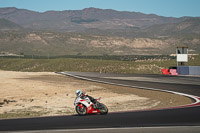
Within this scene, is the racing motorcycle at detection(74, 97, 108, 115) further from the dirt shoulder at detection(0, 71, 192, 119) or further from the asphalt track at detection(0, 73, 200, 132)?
the dirt shoulder at detection(0, 71, 192, 119)

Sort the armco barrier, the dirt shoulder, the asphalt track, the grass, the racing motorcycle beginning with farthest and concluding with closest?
1. the grass
2. the armco barrier
3. the dirt shoulder
4. the racing motorcycle
5. the asphalt track

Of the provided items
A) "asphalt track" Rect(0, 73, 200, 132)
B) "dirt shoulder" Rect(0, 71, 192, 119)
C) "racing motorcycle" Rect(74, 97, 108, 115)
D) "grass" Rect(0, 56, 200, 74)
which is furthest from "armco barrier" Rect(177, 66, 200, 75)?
"racing motorcycle" Rect(74, 97, 108, 115)

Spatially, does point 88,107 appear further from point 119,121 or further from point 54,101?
point 54,101

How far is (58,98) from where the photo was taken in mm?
27125

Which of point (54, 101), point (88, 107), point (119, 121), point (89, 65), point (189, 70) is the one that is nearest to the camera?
point (119, 121)

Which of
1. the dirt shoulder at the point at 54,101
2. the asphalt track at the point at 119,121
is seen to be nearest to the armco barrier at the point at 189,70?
the dirt shoulder at the point at 54,101

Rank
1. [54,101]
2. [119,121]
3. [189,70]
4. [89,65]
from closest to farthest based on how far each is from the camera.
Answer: [119,121] < [54,101] < [189,70] < [89,65]

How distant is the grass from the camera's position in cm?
7988

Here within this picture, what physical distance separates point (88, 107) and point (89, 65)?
7432cm

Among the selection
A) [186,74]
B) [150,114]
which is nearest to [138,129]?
[150,114]

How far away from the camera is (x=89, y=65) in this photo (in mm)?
91000

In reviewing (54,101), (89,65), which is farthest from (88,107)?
(89,65)

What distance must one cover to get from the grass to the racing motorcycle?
5840 cm

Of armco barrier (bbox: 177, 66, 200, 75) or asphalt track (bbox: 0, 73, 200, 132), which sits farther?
armco barrier (bbox: 177, 66, 200, 75)
